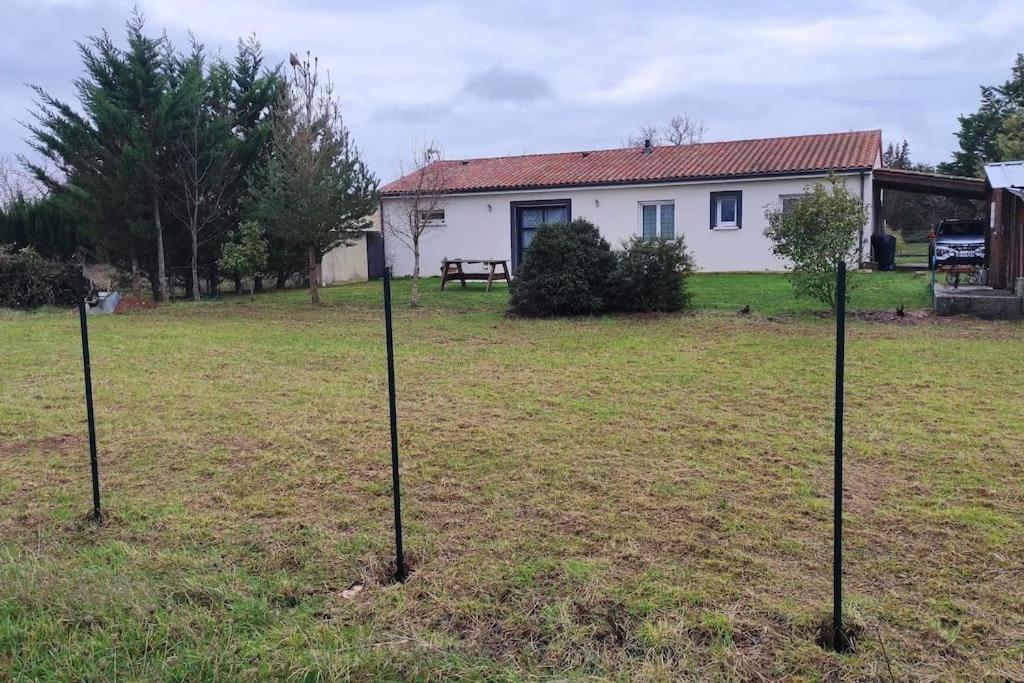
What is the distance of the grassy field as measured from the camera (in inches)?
101

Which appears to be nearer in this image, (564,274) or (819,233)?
(819,233)

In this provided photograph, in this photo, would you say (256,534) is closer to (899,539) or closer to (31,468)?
(31,468)

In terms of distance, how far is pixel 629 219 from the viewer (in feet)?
66.1

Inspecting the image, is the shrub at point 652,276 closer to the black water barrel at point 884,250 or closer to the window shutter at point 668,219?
the window shutter at point 668,219

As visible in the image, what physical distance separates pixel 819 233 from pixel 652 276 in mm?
2267

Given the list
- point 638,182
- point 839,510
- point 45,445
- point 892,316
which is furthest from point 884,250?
point 45,445

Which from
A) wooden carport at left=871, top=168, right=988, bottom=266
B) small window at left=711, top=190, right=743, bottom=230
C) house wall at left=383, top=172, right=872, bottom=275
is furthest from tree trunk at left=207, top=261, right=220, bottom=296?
wooden carport at left=871, top=168, right=988, bottom=266

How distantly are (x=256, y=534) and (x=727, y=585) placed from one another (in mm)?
2070

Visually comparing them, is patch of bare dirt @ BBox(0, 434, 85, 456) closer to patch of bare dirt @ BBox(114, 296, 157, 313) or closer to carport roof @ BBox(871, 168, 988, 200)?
patch of bare dirt @ BBox(114, 296, 157, 313)

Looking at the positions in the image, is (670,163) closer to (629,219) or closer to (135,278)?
(629,219)

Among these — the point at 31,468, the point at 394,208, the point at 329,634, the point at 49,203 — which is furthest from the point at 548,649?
the point at 394,208

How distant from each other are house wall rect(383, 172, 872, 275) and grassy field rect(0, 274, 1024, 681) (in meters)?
11.2

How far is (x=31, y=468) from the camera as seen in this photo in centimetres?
458

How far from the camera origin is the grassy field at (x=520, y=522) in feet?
8.39
